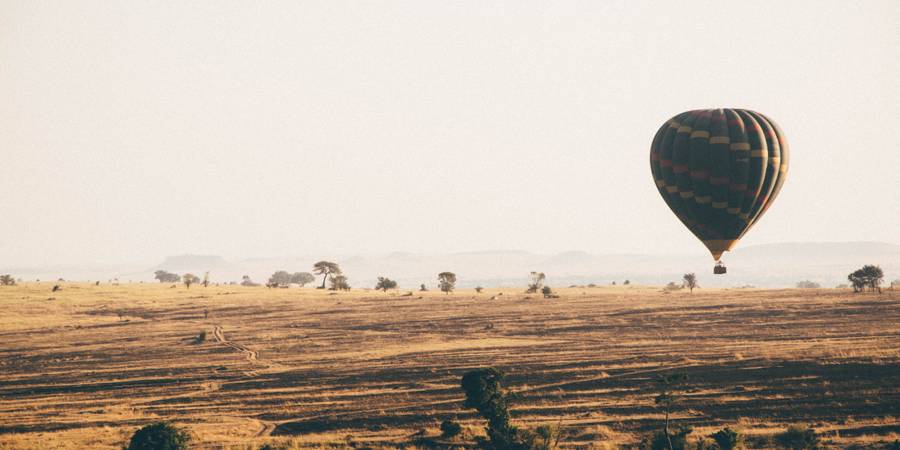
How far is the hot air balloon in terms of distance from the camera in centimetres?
4275

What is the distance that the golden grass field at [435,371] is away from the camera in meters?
37.1

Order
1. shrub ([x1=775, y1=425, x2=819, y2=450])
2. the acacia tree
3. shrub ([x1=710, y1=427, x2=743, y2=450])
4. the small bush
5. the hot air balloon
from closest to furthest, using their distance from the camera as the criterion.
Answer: shrub ([x1=710, y1=427, x2=743, y2=450]) < shrub ([x1=775, y1=425, x2=819, y2=450]) < the small bush < the hot air balloon < the acacia tree

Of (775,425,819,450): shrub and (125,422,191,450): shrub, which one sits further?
(775,425,819,450): shrub

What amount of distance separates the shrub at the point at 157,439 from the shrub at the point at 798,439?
2454cm

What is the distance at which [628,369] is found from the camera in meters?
47.6

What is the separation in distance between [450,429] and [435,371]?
13906mm

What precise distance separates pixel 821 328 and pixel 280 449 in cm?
4731

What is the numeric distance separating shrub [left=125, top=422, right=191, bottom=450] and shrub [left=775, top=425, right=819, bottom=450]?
24537 mm

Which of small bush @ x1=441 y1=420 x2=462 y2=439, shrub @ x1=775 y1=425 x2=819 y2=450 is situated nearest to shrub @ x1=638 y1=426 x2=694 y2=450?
shrub @ x1=775 y1=425 x2=819 y2=450

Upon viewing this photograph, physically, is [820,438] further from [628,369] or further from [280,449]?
[280,449]

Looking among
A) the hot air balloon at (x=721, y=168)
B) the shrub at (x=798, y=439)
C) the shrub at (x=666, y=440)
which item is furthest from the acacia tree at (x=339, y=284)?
the shrub at (x=798, y=439)

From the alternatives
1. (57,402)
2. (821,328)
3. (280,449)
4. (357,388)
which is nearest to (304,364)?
(357,388)

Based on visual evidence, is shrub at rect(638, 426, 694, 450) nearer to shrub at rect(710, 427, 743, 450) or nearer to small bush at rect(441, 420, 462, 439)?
shrub at rect(710, 427, 743, 450)

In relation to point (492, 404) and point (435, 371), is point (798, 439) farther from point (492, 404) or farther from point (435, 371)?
point (435, 371)
